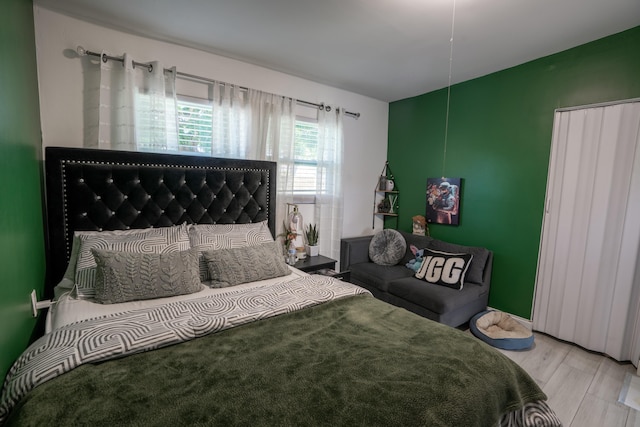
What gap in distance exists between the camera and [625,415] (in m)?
1.82

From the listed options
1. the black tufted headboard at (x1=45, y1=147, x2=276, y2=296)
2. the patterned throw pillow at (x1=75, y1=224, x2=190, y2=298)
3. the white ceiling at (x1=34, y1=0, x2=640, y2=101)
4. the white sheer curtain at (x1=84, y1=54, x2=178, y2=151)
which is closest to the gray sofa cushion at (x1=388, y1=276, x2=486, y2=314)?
the black tufted headboard at (x1=45, y1=147, x2=276, y2=296)

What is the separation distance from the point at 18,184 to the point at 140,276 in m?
0.75

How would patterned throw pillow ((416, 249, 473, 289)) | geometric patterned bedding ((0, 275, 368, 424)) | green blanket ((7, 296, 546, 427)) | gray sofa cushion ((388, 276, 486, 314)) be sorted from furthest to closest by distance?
patterned throw pillow ((416, 249, 473, 289)) < gray sofa cushion ((388, 276, 486, 314)) < geometric patterned bedding ((0, 275, 368, 424)) < green blanket ((7, 296, 546, 427))

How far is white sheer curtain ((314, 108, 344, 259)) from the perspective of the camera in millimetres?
3430

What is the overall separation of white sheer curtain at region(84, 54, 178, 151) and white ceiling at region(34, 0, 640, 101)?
0.33 m

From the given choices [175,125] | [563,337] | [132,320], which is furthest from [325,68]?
[563,337]

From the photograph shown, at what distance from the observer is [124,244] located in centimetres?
203

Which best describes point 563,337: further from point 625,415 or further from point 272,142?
point 272,142

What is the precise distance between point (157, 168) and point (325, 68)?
1.86 meters

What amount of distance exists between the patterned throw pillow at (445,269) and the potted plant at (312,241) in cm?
114

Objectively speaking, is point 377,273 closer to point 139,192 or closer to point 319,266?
point 319,266

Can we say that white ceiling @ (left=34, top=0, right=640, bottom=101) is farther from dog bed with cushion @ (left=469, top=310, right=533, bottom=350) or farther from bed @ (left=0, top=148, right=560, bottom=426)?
dog bed with cushion @ (left=469, top=310, right=533, bottom=350)

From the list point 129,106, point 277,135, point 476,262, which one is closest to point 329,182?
Result: point 277,135

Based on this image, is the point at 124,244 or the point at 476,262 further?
the point at 476,262
